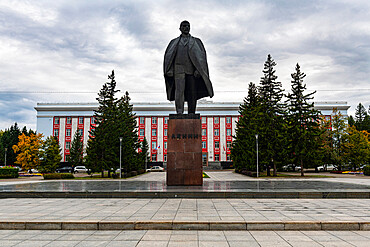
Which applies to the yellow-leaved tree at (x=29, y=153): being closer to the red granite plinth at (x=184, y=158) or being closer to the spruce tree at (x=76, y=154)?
the spruce tree at (x=76, y=154)

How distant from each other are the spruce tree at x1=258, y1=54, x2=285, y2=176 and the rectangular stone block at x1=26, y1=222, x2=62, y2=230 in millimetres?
24013

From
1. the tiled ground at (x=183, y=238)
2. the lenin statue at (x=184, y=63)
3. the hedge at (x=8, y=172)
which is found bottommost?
the hedge at (x=8, y=172)

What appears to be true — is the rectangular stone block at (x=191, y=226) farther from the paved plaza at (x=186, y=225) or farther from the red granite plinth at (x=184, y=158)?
the red granite plinth at (x=184, y=158)

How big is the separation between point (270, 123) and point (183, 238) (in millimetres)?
25876

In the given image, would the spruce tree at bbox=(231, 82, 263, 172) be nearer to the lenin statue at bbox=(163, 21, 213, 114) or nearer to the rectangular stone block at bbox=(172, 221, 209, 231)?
the lenin statue at bbox=(163, 21, 213, 114)

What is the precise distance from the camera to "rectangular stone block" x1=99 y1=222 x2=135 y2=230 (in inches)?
240

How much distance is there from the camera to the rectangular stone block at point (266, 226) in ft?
19.6

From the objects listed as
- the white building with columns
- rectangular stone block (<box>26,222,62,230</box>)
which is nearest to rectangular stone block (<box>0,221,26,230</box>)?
rectangular stone block (<box>26,222,62,230</box>)

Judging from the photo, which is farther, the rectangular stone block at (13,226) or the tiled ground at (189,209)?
the tiled ground at (189,209)

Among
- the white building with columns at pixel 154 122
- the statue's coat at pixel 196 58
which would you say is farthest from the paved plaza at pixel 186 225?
the white building with columns at pixel 154 122

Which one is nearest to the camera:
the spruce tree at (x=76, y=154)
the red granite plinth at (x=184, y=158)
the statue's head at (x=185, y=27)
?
the red granite plinth at (x=184, y=158)

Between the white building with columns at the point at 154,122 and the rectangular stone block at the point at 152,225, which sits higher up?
the white building with columns at the point at 154,122

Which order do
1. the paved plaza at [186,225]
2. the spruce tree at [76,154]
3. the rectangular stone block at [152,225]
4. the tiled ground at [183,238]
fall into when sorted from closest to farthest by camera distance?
the tiled ground at [183,238] → the paved plaza at [186,225] → the rectangular stone block at [152,225] → the spruce tree at [76,154]

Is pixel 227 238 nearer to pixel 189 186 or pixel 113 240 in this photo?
pixel 113 240
